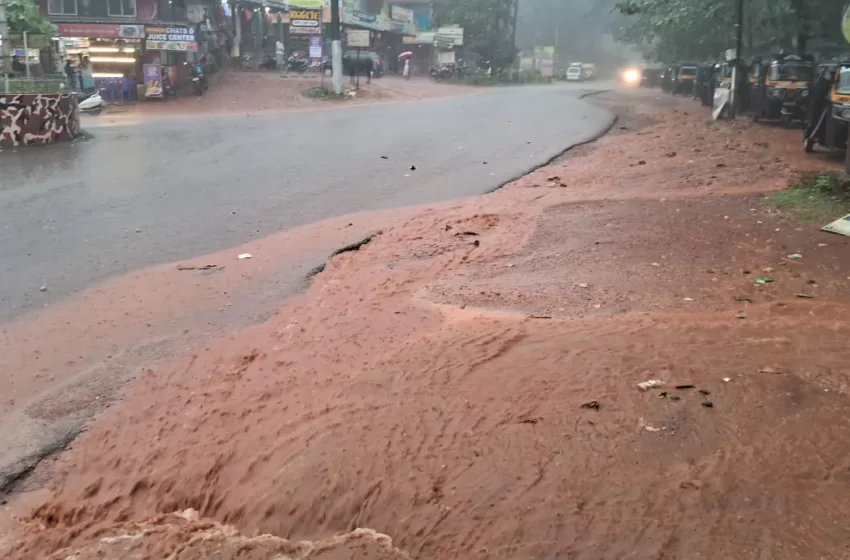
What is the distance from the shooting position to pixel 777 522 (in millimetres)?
2873

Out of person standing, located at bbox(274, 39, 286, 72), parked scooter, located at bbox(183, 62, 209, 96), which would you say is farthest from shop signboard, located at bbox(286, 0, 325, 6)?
parked scooter, located at bbox(183, 62, 209, 96)

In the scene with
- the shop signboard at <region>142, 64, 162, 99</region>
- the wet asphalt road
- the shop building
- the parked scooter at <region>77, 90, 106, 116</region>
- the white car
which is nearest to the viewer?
the wet asphalt road

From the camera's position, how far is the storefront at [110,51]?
96.9ft

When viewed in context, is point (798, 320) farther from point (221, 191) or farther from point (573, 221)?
point (221, 191)

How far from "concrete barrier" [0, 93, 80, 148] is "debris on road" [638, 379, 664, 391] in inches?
640

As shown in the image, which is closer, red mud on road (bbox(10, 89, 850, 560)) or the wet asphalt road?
red mud on road (bbox(10, 89, 850, 560))

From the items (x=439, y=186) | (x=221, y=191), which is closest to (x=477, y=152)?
(x=439, y=186)

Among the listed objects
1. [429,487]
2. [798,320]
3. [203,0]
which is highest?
[203,0]

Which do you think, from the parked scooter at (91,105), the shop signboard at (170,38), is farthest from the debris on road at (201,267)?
the shop signboard at (170,38)

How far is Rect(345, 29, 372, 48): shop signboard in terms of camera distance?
4462 cm

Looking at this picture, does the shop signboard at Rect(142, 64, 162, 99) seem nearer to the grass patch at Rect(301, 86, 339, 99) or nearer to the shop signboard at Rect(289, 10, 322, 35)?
A: the grass patch at Rect(301, 86, 339, 99)

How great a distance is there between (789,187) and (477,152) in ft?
20.1

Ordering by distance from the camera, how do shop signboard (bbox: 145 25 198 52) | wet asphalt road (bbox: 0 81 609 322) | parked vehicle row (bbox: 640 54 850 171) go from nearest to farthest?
wet asphalt road (bbox: 0 81 609 322), parked vehicle row (bbox: 640 54 850 171), shop signboard (bbox: 145 25 198 52)

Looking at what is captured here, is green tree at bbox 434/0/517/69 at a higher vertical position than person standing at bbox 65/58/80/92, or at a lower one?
higher
